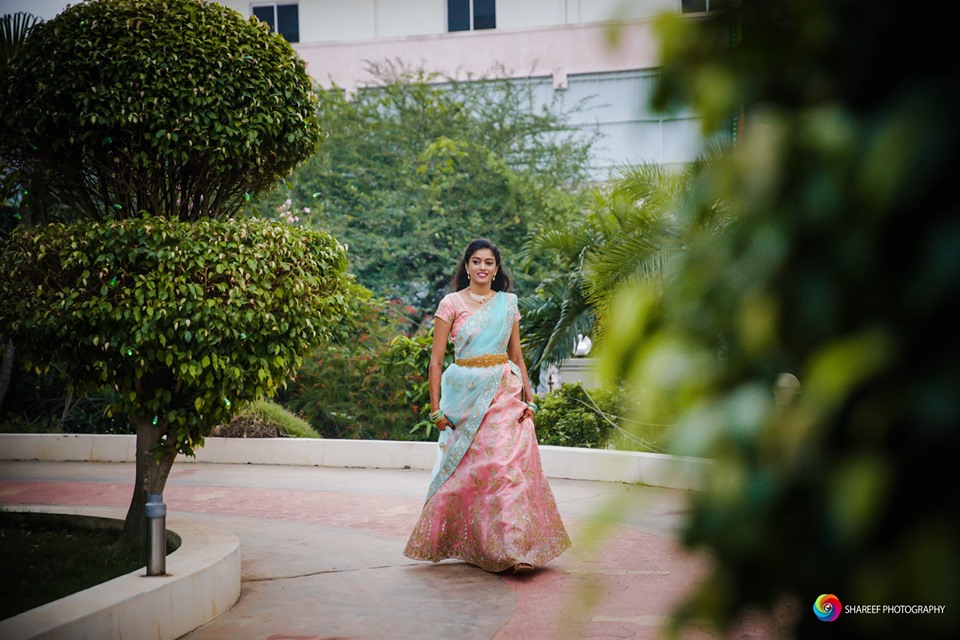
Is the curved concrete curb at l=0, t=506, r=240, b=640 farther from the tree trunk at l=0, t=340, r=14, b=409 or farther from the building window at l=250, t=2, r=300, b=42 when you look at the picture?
the building window at l=250, t=2, r=300, b=42

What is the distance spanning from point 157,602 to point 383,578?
1.97 metres

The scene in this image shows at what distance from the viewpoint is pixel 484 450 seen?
6.95 metres

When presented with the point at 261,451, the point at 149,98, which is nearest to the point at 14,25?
the point at 261,451

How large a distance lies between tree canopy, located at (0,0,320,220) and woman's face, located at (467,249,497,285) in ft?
5.14

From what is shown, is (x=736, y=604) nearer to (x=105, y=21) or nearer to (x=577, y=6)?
(x=105, y=21)

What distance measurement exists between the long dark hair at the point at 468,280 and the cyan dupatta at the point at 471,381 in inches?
13.0

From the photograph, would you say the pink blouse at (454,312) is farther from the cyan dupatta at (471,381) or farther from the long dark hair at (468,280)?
the long dark hair at (468,280)

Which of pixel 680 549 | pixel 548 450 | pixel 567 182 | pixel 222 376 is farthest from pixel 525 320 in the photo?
pixel 680 549

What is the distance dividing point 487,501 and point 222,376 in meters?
1.99

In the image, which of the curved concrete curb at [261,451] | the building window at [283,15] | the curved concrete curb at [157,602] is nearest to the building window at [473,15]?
the building window at [283,15]

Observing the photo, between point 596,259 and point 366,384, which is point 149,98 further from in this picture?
point 366,384

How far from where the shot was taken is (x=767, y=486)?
0.91 metres

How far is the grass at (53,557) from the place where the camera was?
5.23m

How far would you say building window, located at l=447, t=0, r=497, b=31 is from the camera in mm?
27859
